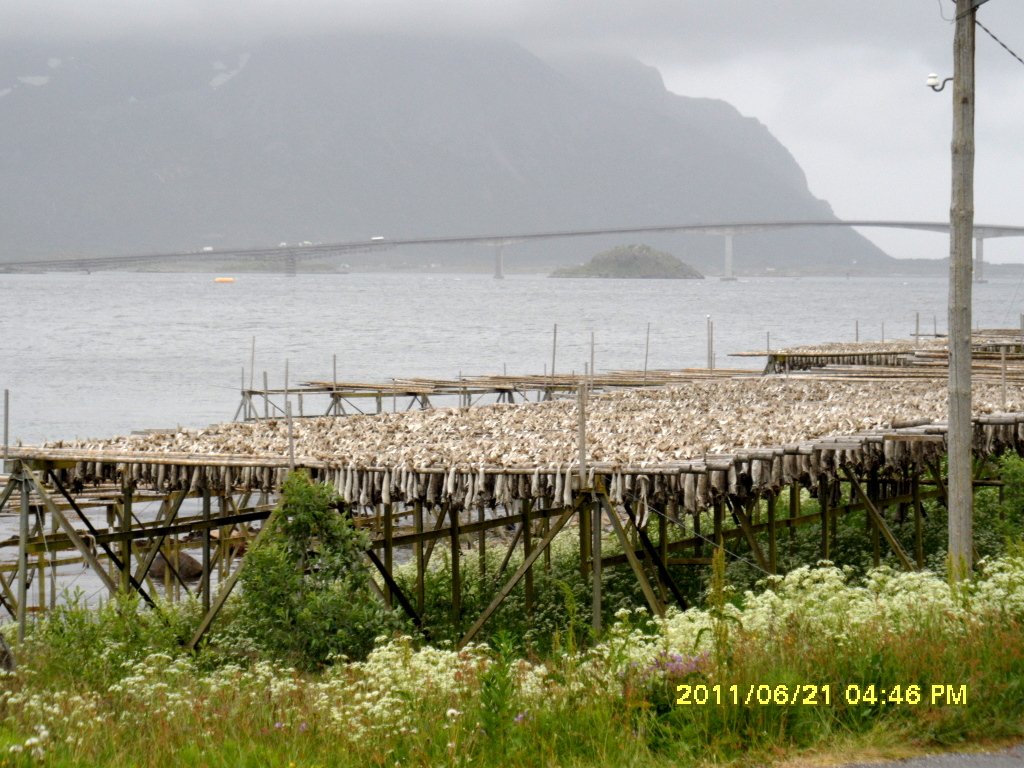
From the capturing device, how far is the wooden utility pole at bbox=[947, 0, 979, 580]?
10.3 m

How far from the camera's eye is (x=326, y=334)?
3883 inches

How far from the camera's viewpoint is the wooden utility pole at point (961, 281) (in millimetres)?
10258

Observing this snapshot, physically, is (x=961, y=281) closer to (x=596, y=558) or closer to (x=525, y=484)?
(x=596, y=558)

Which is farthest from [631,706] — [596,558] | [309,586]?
[309,586]

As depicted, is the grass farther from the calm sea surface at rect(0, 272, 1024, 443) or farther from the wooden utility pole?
the calm sea surface at rect(0, 272, 1024, 443)

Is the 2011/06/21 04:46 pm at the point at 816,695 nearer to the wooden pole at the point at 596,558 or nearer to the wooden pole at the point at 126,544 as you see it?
the wooden pole at the point at 596,558

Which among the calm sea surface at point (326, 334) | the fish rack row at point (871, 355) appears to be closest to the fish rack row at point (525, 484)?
the fish rack row at point (871, 355)

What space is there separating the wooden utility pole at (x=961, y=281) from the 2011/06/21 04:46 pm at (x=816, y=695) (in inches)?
117

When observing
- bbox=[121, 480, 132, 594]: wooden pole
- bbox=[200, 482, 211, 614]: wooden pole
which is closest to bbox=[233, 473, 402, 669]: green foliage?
bbox=[200, 482, 211, 614]: wooden pole

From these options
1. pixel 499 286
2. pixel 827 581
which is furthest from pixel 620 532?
pixel 499 286

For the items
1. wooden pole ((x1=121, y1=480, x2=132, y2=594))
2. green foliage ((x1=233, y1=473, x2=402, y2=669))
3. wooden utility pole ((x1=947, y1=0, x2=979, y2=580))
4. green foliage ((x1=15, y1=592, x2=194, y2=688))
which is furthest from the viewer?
wooden pole ((x1=121, y1=480, x2=132, y2=594))

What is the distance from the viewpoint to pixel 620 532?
38.2 ft

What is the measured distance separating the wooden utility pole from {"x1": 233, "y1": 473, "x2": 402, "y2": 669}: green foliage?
524 cm

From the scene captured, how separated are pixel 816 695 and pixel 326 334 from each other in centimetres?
9282
